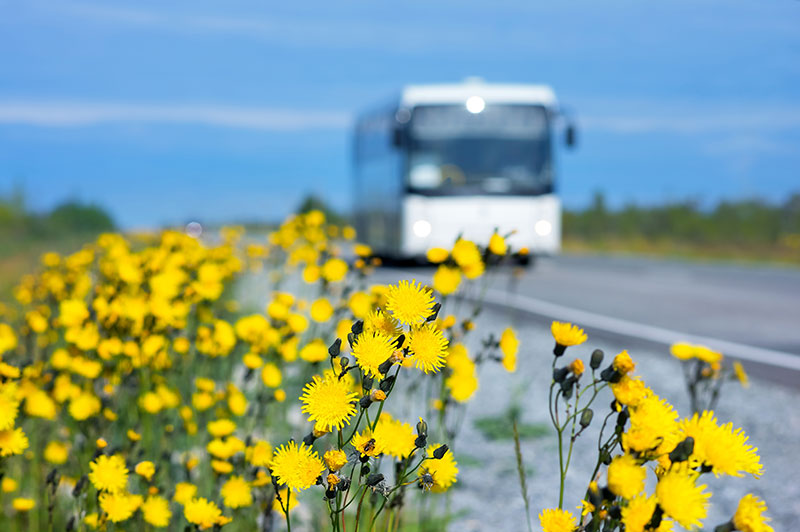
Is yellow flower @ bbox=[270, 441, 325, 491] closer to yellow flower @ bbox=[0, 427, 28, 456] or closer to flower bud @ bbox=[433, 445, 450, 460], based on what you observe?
flower bud @ bbox=[433, 445, 450, 460]

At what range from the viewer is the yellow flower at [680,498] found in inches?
38.7

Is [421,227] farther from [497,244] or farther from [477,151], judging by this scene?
[497,244]

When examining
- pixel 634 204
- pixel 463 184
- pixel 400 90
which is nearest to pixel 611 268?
pixel 463 184

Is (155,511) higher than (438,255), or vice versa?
(438,255)

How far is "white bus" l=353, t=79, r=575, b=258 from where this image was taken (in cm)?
1488

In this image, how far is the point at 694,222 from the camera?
42.4 meters

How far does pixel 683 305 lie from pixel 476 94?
649 centimetres

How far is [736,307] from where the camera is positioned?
10.3 meters

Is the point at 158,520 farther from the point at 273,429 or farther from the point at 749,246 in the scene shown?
the point at 749,246

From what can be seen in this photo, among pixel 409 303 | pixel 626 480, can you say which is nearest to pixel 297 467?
pixel 409 303

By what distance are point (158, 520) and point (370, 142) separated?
17027mm

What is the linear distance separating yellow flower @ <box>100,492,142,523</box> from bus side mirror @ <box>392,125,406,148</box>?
1341 centimetres

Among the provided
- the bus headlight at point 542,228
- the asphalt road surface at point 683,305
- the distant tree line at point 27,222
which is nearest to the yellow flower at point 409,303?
the asphalt road surface at point 683,305

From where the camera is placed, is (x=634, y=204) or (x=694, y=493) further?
(x=634, y=204)
